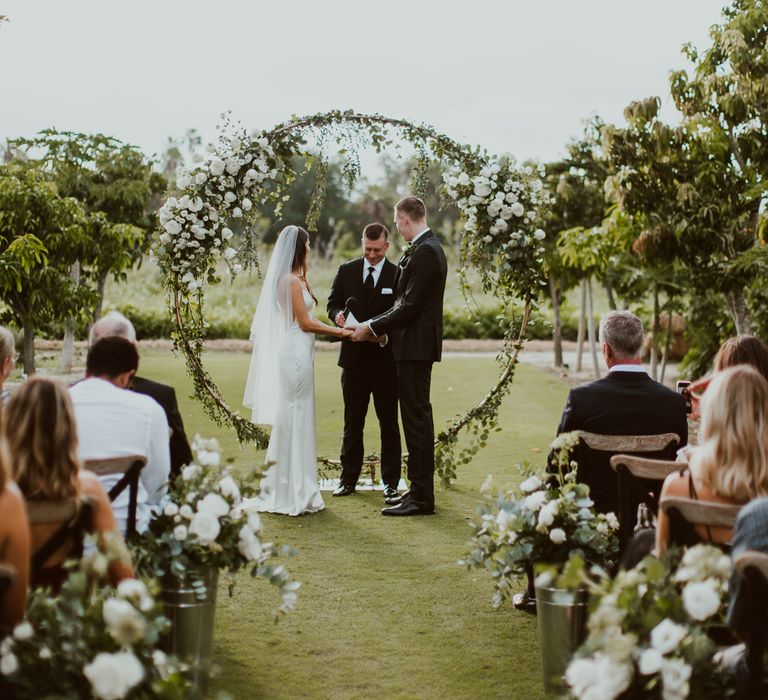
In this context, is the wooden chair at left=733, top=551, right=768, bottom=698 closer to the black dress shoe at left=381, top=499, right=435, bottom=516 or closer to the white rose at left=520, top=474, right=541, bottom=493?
the white rose at left=520, top=474, right=541, bottom=493

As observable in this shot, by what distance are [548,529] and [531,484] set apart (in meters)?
0.20

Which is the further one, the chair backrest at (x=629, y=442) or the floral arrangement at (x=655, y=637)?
the chair backrest at (x=629, y=442)

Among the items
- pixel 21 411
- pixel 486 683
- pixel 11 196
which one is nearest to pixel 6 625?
pixel 21 411

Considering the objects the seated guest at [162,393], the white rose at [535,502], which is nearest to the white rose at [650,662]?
the white rose at [535,502]

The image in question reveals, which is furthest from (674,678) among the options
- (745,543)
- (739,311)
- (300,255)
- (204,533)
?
(739,311)

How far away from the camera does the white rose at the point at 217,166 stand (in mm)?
8070

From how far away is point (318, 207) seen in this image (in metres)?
8.31

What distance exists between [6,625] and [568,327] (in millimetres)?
29076

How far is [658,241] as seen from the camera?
11.4m

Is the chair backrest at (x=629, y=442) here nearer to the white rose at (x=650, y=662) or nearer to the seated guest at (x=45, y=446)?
the white rose at (x=650, y=662)

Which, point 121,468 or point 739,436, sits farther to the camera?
point 121,468

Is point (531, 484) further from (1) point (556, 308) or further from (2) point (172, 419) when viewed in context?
(1) point (556, 308)

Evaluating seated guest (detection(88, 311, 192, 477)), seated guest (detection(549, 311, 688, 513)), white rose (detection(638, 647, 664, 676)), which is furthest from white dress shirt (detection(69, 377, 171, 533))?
white rose (detection(638, 647, 664, 676))

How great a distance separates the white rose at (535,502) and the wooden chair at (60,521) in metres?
1.84
